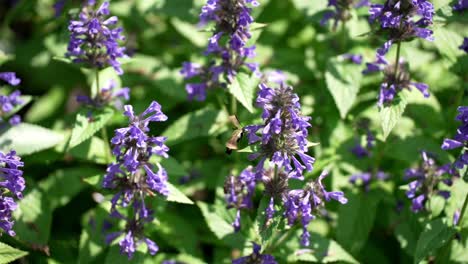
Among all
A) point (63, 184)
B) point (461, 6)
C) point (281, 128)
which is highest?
point (461, 6)

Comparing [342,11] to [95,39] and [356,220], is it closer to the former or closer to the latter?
[356,220]

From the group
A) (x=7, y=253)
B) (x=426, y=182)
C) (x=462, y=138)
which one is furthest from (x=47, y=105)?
(x=462, y=138)

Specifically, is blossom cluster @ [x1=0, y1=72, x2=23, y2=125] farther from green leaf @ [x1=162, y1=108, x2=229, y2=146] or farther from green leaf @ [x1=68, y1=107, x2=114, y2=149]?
green leaf @ [x1=162, y1=108, x2=229, y2=146]

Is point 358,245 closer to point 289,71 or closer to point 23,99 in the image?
point 289,71

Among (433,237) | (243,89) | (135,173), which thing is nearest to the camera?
(135,173)

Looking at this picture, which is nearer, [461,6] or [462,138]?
[462,138]

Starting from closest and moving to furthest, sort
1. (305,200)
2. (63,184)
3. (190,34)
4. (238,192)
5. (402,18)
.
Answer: (305,200), (402,18), (238,192), (63,184), (190,34)

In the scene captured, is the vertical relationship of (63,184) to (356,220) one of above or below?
above
